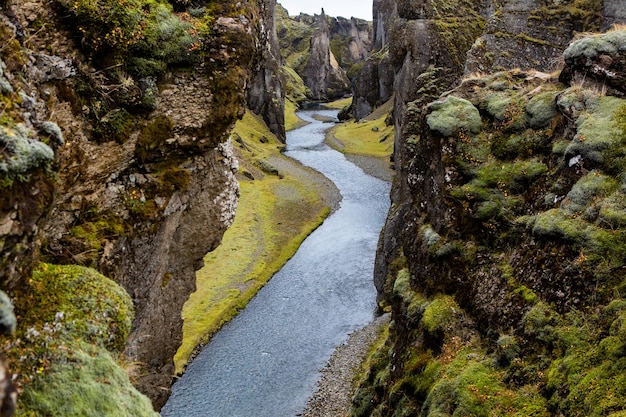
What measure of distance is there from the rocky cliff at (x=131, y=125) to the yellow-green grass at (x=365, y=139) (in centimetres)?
7762

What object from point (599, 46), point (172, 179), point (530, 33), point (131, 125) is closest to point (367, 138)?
point (530, 33)

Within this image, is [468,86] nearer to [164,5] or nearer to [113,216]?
[164,5]

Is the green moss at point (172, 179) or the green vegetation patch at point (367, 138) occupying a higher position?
the green moss at point (172, 179)

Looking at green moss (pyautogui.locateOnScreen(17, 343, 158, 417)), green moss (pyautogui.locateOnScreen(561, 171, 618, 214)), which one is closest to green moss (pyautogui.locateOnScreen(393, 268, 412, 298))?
green moss (pyautogui.locateOnScreen(561, 171, 618, 214))

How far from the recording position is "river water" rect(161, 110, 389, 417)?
31891 millimetres

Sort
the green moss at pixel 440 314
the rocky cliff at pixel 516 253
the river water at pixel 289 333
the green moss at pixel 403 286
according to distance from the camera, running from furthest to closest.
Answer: the river water at pixel 289 333 → the green moss at pixel 403 286 → the green moss at pixel 440 314 → the rocky cliff at pixel 516 253

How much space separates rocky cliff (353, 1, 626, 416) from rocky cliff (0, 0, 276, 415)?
32.1ft

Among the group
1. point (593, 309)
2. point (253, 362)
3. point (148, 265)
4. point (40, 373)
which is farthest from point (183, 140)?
point (253, 362)

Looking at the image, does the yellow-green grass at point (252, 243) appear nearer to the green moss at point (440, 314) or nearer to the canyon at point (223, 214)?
the canyon at point (223, 214)

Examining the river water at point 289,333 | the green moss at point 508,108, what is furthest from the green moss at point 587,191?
the river water at point 289,333

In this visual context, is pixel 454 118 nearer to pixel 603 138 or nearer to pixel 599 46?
pixel 599 46

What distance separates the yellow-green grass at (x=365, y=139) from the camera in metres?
103

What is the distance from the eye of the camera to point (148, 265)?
2148cm

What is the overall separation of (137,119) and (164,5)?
15.3 ft
